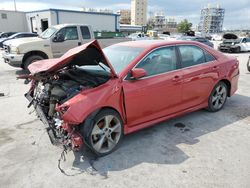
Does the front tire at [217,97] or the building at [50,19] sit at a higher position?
the building at [50,19]

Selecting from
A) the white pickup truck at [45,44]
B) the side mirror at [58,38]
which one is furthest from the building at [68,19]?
the side mirror at [58,38]

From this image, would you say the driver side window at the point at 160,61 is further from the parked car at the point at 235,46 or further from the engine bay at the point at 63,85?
the parked car at the point at 235,46

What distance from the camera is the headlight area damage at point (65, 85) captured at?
3101 millimetres

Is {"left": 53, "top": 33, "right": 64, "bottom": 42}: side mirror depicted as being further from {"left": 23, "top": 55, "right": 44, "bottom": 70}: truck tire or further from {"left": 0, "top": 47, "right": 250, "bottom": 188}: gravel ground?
{"left": 0, "top": 47, "right": 250, "bottom": 188}: gravel ground

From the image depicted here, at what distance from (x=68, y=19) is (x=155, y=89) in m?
26.4

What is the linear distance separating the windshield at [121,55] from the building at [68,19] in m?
25.2

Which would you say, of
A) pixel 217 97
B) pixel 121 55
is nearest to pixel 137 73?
pixel 121 55

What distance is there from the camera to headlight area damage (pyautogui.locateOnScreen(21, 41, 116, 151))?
3101 millimetres

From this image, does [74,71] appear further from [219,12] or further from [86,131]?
[219,12]

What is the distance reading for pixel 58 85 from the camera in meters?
3.63

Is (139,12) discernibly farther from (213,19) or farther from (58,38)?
(58,38)

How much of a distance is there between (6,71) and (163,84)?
28.5ft

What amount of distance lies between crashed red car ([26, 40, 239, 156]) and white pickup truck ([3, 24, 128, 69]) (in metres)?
5.33

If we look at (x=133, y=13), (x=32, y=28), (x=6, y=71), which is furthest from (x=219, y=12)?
(x=6, y=71)
